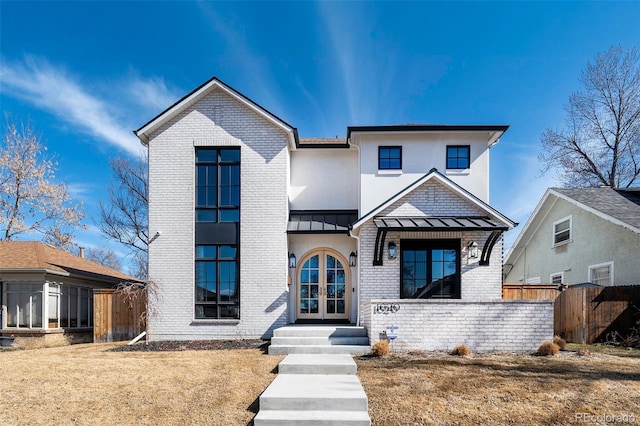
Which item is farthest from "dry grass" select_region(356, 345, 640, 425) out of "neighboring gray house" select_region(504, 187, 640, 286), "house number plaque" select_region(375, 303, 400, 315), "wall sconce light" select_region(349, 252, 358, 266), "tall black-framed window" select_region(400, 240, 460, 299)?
"neighboring gray house" select_region(504, 187, 640, 286)

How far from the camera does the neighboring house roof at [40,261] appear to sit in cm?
1309

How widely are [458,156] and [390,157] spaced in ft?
7.08

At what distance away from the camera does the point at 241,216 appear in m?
11.9

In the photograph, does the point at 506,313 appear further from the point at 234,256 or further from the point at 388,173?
the point at 234,256

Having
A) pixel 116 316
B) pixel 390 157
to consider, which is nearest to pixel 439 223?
pixel 390 157

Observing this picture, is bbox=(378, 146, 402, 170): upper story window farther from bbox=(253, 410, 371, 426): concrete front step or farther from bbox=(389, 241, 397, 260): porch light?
bbox=(253, 410, 371, 426): concrete front step

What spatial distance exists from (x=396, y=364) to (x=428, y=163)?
666 centimetres

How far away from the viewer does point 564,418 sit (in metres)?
5.14

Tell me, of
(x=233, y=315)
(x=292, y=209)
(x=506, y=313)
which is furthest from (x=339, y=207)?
(x=506, y=313)

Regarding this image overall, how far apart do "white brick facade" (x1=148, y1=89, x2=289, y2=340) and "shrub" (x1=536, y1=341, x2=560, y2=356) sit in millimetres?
6666

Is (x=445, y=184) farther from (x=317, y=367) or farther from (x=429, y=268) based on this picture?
(x=317, y=367)

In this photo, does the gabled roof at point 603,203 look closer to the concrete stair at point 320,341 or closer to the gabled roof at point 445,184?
the gabled roof at point 445,184

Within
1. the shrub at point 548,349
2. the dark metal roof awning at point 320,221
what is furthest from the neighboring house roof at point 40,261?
the shrub at point 548,349

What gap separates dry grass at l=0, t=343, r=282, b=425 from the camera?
5457 mm
